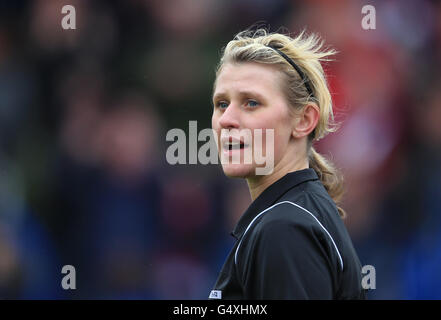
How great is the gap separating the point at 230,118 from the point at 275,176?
29 cm

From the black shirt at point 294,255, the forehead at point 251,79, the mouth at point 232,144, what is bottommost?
the black shirt at point 294,255

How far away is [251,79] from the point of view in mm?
2275

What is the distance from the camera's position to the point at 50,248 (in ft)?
17.4

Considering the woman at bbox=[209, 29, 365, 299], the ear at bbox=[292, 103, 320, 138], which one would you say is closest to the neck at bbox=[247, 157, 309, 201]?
the woman at bbox=[209, 29, 365, 299]

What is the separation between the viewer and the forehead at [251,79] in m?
2.26

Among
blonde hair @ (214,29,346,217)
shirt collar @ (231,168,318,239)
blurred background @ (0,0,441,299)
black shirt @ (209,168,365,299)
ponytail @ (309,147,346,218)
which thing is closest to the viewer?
black shirt @ (209,168,365,299)

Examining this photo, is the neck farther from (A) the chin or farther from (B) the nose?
(B) the nose

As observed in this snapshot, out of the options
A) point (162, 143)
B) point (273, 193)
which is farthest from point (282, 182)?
point (162, 143)

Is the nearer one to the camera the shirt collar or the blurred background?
the shirt collar

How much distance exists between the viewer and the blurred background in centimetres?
526

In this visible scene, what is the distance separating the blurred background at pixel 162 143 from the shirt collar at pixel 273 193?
122 inches

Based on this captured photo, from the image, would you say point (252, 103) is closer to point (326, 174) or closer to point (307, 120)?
point (307, 120)

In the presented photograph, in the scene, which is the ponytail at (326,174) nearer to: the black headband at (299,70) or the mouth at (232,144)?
the black headband at (299,70)

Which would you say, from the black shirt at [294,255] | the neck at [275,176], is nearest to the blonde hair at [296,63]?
the neck at [275,176]
